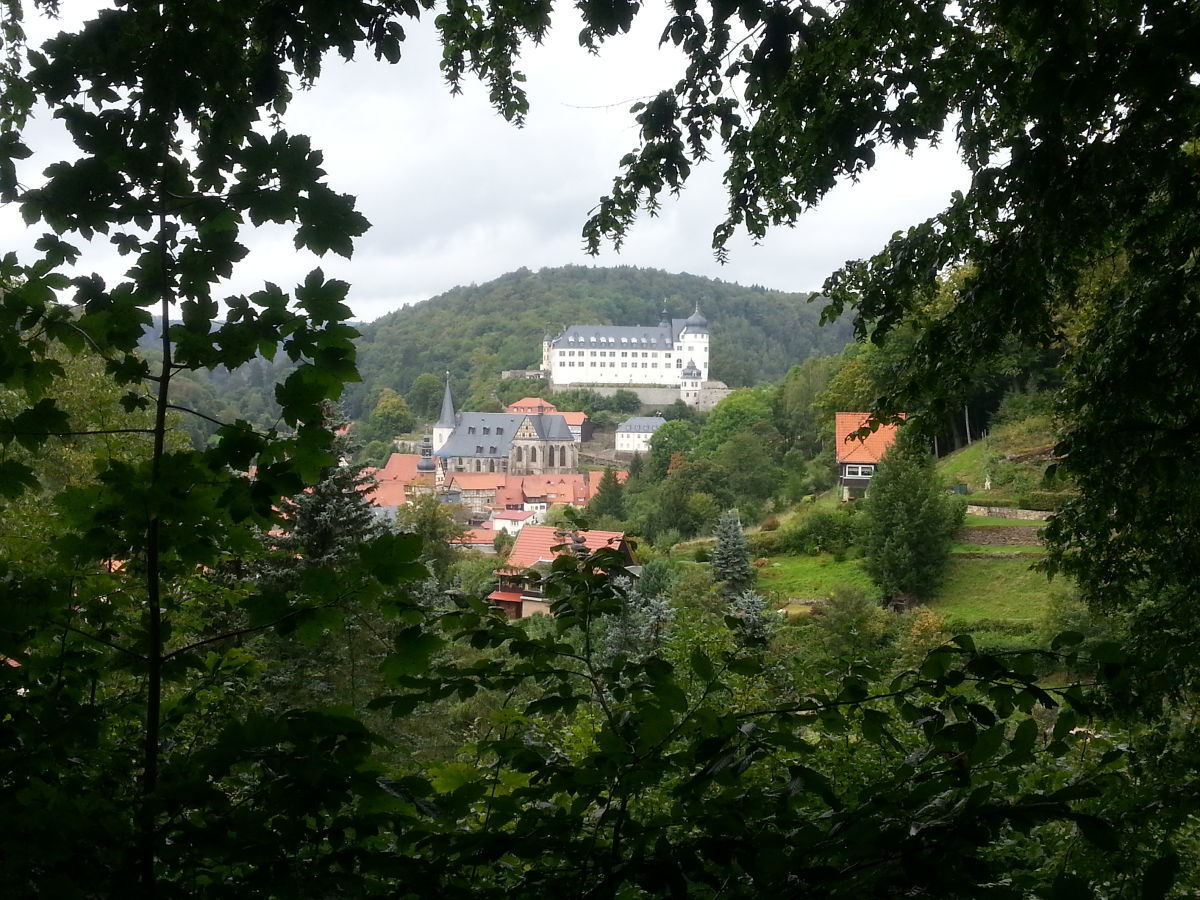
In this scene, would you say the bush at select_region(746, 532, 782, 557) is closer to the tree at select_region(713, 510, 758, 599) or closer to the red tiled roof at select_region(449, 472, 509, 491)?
the tree at select_region(713, 510, 758, 599)

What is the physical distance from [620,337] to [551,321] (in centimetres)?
959

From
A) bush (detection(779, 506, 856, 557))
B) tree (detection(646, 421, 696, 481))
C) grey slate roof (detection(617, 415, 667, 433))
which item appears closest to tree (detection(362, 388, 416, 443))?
grey slate roof (detection(617, 415, 667, 433))

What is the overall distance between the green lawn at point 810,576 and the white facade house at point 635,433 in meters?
44.9

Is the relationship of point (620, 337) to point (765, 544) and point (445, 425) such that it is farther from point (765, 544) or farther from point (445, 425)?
point (765, 544)

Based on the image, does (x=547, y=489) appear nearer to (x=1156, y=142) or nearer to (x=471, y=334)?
(x=471, y=334)

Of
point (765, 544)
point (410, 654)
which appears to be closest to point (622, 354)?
point (765, 544)

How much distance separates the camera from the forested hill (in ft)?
232

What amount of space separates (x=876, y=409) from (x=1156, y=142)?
51.5 inches

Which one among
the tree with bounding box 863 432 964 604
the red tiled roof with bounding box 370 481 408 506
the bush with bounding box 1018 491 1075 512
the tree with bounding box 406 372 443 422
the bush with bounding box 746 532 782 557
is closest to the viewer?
the tree with bounding box 863 432 964 604

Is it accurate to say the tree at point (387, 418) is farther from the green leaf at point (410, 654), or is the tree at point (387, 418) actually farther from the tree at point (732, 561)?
the green leaf at point (410, 654)

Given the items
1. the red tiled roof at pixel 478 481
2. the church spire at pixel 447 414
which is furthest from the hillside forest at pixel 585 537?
the church spire at pixel 447 414

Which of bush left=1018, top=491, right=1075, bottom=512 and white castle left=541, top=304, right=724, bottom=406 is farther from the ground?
white castle left=541, top=304, right=724, bottom=406

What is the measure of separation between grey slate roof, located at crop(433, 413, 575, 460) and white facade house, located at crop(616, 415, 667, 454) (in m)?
4.31

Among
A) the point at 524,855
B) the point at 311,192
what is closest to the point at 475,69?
the point at 311,192
